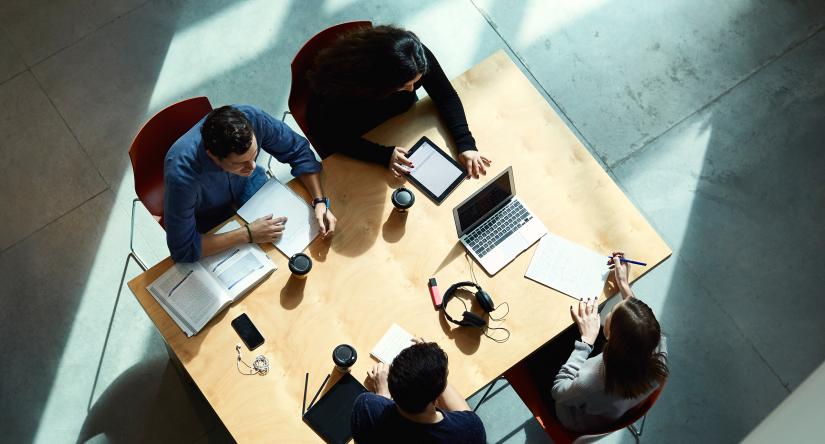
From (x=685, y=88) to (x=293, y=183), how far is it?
246cm

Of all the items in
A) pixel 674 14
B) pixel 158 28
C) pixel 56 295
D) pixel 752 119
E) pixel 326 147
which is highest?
pixel 158 28

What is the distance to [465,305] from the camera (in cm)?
274

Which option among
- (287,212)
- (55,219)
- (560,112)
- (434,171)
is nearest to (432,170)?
(434,171)

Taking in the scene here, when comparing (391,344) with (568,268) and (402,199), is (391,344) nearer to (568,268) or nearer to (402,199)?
(402,199)

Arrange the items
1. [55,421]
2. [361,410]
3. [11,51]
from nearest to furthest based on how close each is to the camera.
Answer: [361,410]
[55,421]
[11,51]

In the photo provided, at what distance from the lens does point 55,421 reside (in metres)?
3.32

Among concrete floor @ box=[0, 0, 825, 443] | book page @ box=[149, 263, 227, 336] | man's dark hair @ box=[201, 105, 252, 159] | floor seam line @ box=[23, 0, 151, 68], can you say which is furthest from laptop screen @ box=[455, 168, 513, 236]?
floor seam line @ box=[23, 0, 151, 68]

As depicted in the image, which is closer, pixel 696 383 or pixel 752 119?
pixel 696 383

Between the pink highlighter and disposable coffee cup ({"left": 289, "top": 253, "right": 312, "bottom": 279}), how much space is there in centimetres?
45

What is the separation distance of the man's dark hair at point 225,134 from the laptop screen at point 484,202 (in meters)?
0.79

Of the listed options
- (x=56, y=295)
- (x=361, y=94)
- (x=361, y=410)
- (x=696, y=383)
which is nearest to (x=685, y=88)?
(x=696, y=383)

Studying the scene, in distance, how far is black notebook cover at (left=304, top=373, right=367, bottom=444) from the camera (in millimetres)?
2520

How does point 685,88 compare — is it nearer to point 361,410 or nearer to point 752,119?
point 752,119

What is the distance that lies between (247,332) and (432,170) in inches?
37.0
